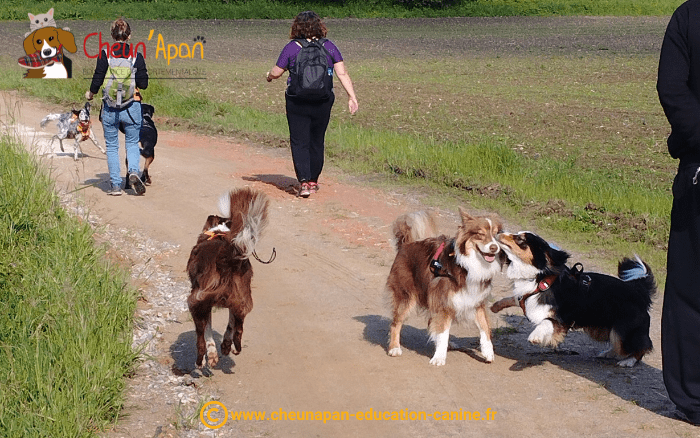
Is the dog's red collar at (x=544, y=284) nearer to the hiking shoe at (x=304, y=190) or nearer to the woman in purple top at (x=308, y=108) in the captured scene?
the woman in purple top at (x=308, y=108)

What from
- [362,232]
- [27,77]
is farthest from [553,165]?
[27,77]

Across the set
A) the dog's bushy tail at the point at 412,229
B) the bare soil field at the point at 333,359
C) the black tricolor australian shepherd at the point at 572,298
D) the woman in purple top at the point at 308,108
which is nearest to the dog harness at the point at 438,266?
the black tricolor australian shepherd at the point at 572,298

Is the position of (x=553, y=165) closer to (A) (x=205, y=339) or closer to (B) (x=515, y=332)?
(B) (x=515, y=332)

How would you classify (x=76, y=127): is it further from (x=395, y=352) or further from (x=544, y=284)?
(x=544, y=284)

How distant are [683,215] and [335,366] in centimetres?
273

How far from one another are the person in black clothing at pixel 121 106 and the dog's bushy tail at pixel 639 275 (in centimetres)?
637

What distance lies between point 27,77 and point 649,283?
747 inches

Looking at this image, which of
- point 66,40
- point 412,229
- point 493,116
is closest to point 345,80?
point 412,229

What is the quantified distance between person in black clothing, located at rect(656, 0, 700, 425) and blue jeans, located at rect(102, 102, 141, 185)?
7207 millimetres

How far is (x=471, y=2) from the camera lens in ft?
166

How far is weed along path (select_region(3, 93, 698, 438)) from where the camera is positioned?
5586 millimetres

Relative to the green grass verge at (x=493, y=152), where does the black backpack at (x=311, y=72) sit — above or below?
above

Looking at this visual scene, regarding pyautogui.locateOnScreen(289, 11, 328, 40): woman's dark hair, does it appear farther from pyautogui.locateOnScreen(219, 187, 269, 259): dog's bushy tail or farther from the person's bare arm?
pyautogui.locateOnScreen(219, 187, 269, 259): dog's bushy tail

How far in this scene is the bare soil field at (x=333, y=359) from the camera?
18.3 feet
